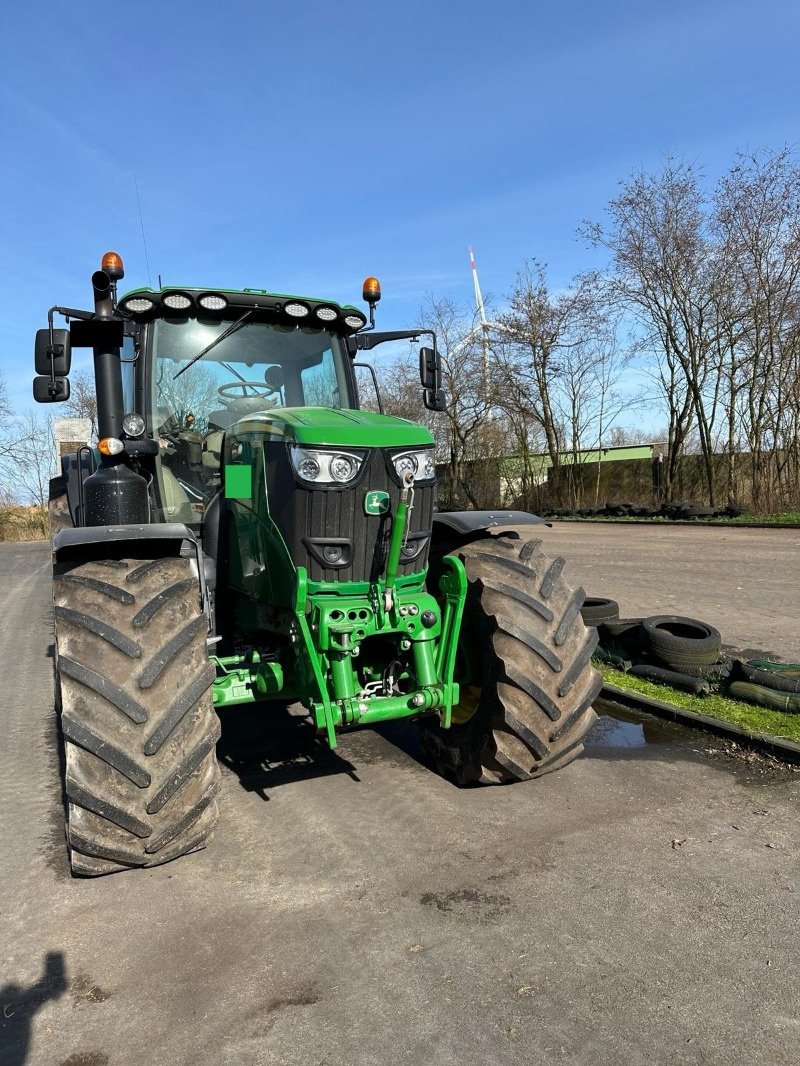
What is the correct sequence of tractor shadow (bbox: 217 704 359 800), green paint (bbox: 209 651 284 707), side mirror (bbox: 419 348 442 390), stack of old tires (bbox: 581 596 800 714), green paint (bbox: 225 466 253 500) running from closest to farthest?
1. green paint (bbox: 209 651 284 707)
2. green paint (bbox: 225 466 253 500)
3. tractor shadow (bbox: 217 704 359 800)
4. stack of old tires (bbox: 581 596 800 714)
5. side mirror (bbox: 419 348 442 390)

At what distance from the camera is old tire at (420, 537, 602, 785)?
157 inches

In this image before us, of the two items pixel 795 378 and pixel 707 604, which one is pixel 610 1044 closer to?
pixel 707 604

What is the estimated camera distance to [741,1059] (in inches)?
91.2

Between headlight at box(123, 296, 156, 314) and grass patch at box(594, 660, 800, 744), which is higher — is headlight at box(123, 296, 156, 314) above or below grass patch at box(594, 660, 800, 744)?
above

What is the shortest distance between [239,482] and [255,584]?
567 mm

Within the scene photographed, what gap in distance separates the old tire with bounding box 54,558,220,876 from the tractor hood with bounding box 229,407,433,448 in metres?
1.00

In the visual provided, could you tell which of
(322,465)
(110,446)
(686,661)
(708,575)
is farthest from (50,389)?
(708,575)

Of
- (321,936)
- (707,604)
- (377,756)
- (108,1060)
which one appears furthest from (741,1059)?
(707,604)

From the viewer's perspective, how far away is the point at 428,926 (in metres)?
3.06

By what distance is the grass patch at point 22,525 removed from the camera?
30844mm

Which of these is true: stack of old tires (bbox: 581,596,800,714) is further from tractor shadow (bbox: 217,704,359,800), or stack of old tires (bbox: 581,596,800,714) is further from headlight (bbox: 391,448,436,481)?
headlight (bbox: 391,448,436,481)

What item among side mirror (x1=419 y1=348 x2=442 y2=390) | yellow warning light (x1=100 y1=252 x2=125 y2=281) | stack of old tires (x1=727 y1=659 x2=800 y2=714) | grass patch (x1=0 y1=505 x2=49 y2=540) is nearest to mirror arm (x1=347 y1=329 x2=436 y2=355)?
side mirror (x1=419 y1=348 x2=442 y2=390)

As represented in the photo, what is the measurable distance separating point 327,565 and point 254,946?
5.49 ft

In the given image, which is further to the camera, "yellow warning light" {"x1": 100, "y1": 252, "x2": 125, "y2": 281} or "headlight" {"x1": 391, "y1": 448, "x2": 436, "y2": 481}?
"yellow warning light" {"x1": 100, "y1": 252, "x2": 125, "y2": 281}
